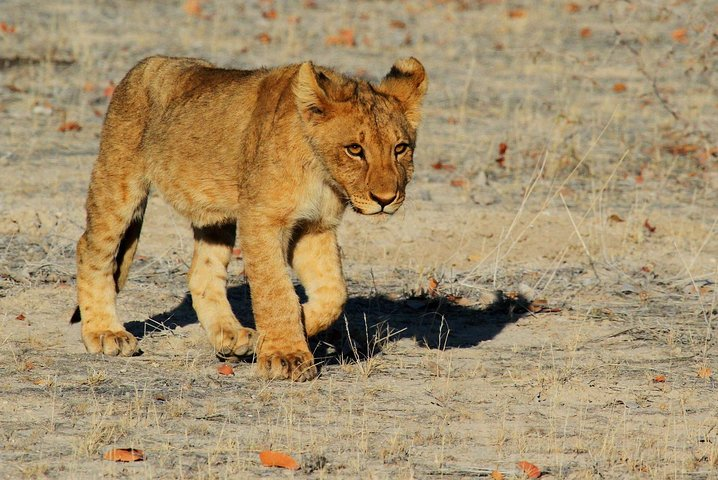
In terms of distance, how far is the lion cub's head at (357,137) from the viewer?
5.37 metres

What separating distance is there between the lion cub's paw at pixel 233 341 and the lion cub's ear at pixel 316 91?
1148mm

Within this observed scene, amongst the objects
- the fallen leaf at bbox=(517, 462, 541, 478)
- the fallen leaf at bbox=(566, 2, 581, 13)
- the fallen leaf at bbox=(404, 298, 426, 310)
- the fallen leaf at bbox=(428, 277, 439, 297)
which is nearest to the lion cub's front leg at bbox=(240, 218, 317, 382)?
the fallen leaf at bbox=(517, 462, 541, 478)

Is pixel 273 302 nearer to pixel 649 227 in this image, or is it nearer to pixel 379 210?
pixel 379 210

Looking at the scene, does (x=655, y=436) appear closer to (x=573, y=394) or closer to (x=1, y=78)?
(x=573, y=394)

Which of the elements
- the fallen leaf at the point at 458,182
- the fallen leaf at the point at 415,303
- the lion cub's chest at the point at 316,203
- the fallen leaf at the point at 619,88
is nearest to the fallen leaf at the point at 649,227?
the fallen leaf at the point at 458,182

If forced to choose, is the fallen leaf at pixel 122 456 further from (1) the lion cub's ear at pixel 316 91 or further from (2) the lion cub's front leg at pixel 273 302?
(1) the lion cub's ear at pixel 316 91

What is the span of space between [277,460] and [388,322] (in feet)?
8.82

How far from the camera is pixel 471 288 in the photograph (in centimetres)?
781

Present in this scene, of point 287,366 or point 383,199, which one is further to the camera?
point 287,366

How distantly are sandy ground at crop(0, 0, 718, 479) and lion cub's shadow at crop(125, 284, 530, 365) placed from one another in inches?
0.9

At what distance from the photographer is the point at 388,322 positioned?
7207 mm

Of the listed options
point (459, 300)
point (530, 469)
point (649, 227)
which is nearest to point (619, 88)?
point (649, 227)

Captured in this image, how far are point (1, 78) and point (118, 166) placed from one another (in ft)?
23.5

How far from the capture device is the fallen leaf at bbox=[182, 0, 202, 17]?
1717 cm
